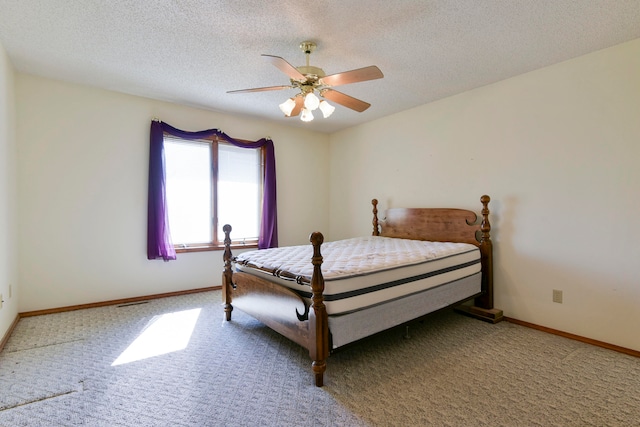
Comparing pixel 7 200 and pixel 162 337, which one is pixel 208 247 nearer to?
pixel 162 337

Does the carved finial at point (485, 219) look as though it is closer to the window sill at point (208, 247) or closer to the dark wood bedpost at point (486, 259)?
the dark wood bedpost at point (486, 259)

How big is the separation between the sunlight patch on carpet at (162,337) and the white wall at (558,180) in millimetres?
3179

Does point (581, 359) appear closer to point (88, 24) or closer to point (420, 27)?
point (420, 27)

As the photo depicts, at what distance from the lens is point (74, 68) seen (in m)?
3.04

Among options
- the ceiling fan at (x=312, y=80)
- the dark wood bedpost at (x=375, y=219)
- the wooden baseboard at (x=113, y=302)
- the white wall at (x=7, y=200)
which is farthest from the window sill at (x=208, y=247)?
the ceiling fan at (x=312, y=80)

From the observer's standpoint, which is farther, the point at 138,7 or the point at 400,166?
the point at 400,166

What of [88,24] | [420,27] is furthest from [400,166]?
[88,24]

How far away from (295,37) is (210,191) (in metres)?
2.61

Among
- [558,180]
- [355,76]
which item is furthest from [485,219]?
[355,76]

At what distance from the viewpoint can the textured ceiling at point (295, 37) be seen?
2094 mm

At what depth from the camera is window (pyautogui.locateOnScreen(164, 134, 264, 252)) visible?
13.6 ft

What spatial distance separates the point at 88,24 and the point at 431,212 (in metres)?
3.79

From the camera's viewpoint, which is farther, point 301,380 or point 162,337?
point 162,337

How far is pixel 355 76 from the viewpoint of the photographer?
2.22 m
